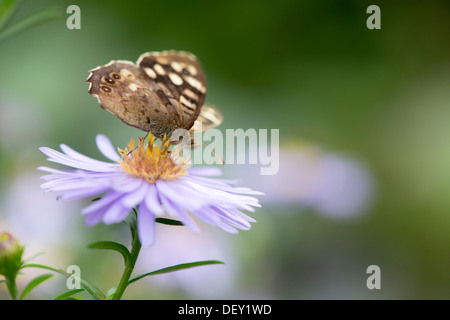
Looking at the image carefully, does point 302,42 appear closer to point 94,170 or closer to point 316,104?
point 316,104

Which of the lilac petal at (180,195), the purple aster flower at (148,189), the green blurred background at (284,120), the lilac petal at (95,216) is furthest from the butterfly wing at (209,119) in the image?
the green blurred background at (284,120)

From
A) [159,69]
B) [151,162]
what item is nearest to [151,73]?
[159,69]

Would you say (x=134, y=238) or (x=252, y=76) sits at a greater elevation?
(x=252, y=76)

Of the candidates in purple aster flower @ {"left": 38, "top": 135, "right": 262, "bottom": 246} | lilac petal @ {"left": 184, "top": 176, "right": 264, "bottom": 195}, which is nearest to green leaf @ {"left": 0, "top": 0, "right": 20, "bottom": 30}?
purple aster flower @ {"left": 38, "top": 135, "right": 262, "bottom": 246}

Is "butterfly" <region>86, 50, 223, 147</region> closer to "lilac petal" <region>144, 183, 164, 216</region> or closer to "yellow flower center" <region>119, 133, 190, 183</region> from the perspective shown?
"yellow flower center" <region>119, 133, 190, 183</region>

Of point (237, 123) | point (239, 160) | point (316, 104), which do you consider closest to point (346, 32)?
point (316, 104)

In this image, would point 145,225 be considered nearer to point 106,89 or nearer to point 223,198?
point 223,198

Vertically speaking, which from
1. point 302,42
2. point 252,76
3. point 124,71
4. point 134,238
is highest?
point 302,42
